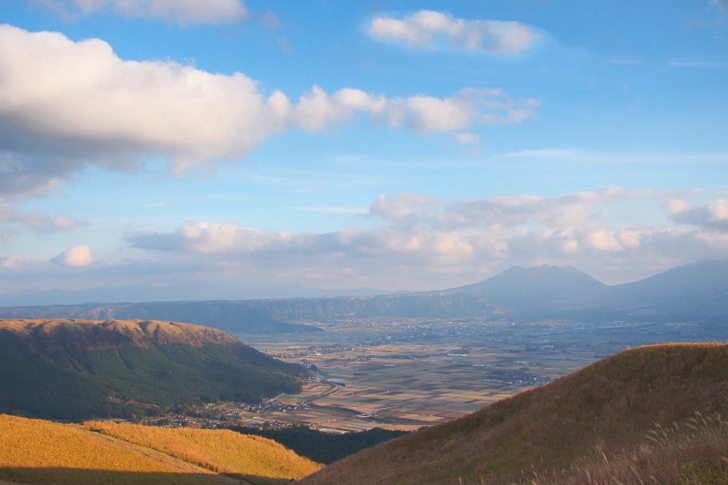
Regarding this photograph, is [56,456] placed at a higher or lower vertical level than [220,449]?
higher

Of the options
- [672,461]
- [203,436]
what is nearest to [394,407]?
[203,436]

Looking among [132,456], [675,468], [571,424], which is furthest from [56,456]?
[675,468]

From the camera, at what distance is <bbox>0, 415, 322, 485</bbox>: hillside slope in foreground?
3831cm

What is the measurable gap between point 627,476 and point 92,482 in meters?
38.6

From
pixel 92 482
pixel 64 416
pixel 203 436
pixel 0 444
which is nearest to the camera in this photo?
pixel 92 482

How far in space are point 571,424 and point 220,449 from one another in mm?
50944

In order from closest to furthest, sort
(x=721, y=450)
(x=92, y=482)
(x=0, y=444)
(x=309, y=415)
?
(x=721, y=450), (x=92, y=482), (x=0, y=444), (x=309, y=415)

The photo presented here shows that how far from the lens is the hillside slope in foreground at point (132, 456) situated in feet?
126

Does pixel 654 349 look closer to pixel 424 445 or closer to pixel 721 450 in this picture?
pixel 424 445

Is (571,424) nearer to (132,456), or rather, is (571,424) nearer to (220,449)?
(132,456)

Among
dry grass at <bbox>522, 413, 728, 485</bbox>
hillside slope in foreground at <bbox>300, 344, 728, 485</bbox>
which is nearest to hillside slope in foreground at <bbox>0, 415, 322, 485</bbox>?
hillside slope in foreground at <bbox>300, 344, 728, 485</bbox>

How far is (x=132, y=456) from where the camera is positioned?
153 feet

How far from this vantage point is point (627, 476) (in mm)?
10914

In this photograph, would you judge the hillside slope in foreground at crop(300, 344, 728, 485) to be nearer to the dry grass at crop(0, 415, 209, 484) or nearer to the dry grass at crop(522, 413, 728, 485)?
the dry grass at crop(522, 413, 728, 485)
